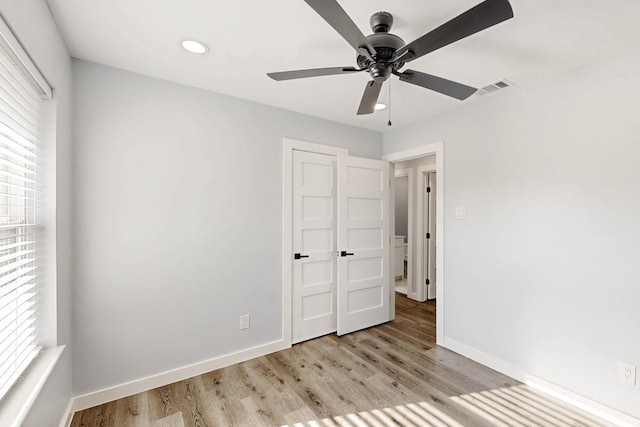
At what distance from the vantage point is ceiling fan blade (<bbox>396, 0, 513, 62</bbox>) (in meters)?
1.02

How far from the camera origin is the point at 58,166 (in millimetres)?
1623

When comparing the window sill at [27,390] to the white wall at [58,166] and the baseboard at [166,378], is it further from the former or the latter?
the baseboard at [166,378]

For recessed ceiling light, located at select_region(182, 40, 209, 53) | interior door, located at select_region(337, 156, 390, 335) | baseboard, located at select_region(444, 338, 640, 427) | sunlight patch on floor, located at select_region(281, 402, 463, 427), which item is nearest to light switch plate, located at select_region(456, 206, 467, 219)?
interior door, located at select_region(337, 156, 390, 335)

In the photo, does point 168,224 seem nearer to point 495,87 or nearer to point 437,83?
point 437,83

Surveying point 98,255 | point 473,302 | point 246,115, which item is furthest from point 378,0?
point 473,302

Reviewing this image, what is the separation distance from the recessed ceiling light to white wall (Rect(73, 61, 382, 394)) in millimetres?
569

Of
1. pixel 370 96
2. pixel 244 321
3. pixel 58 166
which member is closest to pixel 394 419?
pixel 244 321

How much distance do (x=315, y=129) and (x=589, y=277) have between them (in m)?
2.61

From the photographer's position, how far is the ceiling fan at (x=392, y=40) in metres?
1.05

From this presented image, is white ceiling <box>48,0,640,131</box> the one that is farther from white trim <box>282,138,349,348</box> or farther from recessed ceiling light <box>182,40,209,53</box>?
white trim <box>282,138,349,348</box>

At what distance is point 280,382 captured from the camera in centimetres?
228

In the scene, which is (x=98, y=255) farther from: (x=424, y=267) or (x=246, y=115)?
(x=424, y=267)

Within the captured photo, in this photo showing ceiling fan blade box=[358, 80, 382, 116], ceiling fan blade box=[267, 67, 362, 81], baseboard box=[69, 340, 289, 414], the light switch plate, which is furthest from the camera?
the light switch plate

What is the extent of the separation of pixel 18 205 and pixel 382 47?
190cm
